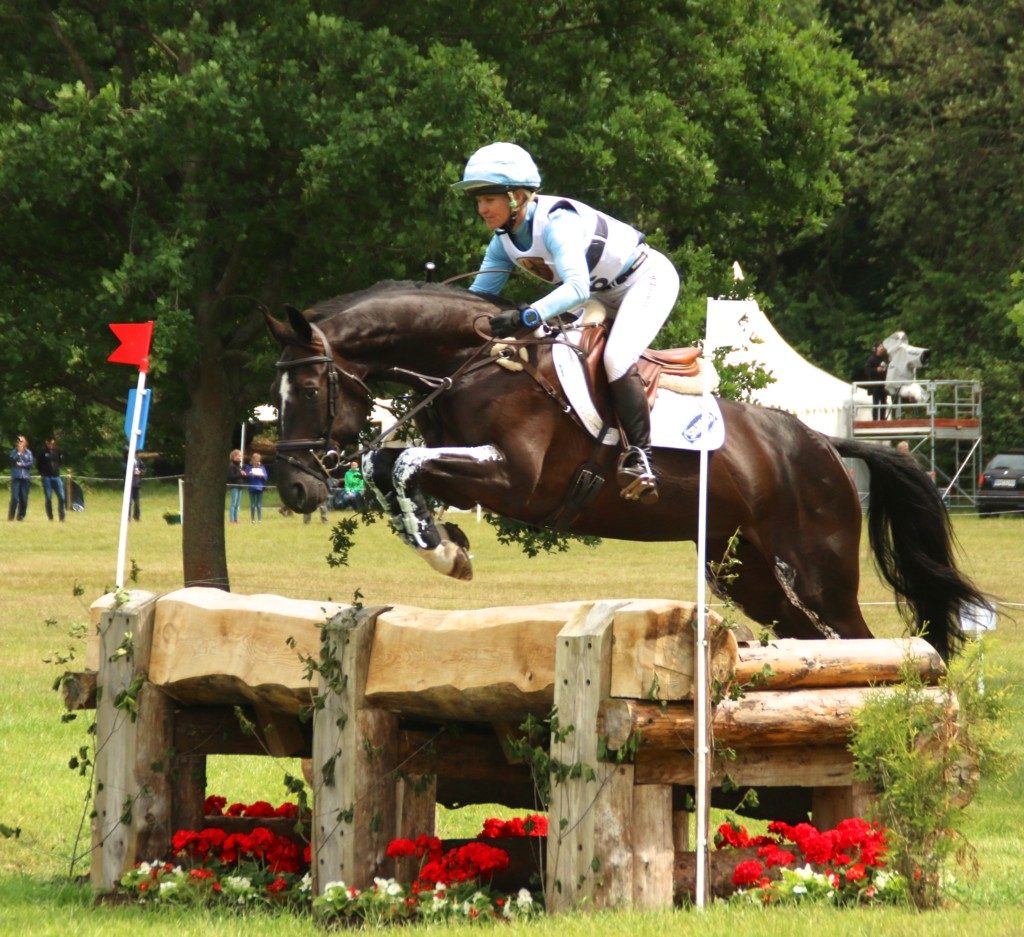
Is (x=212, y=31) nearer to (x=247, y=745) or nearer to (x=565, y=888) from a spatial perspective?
(x=247, y=745)

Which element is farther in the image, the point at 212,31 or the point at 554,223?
the point at 212,31

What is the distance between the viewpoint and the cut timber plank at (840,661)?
492cm

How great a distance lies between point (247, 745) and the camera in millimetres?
5863

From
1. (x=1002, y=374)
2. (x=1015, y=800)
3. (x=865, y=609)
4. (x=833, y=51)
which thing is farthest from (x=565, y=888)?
(x=1002, y=374)

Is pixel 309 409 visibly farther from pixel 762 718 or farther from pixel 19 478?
pixel 19 478

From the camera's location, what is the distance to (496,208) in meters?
6.23

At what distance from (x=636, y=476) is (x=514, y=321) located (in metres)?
0.77

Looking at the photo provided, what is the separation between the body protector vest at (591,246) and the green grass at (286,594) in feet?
5.42

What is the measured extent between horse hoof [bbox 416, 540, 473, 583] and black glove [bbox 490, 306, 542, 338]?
0.81 meters

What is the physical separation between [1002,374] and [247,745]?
3265cm

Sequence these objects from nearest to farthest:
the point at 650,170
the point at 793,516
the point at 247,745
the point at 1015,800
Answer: the point at 247,745 → the point at 793,516 → the point at 1015,800 → the point at 650,170

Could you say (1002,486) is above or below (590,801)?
above

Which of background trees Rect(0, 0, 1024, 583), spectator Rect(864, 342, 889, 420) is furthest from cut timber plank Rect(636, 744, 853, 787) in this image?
spectator Rect(864, 342, 889, 420)

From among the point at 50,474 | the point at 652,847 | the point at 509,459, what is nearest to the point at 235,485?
the point at 50,474
